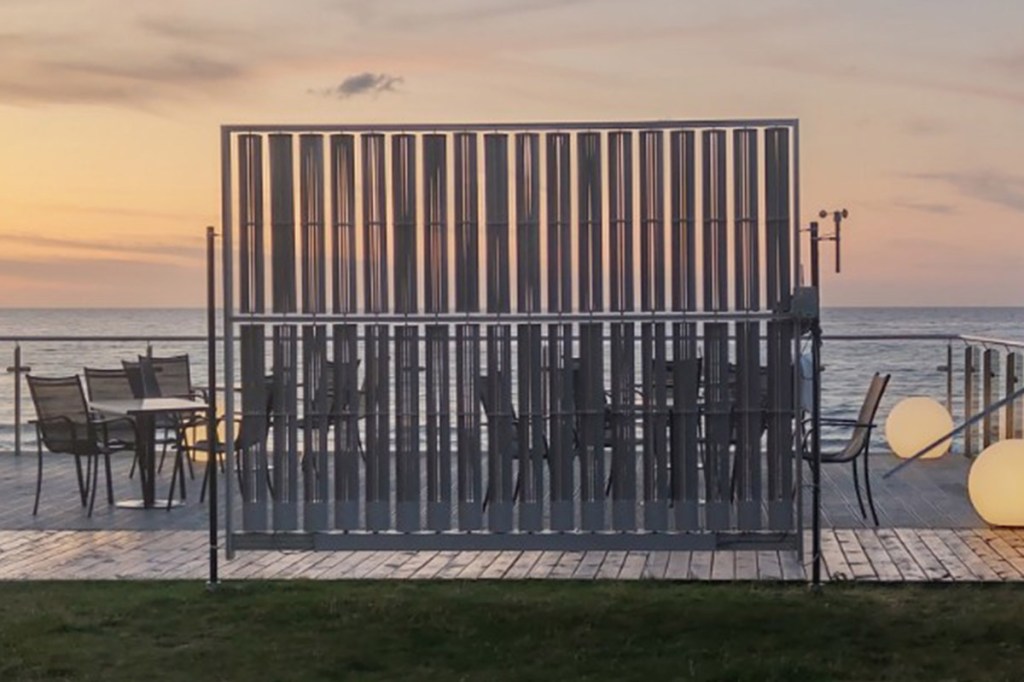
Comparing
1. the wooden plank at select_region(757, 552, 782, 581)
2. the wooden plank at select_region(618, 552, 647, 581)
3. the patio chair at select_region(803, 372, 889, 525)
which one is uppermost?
the patio chair at select_region(803, 372, 889, 525)

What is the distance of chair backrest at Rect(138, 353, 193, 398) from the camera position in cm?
915

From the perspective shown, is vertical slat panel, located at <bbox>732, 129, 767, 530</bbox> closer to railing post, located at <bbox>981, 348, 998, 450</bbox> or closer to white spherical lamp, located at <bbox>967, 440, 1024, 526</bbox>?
white spherical lamp, located at <bbox>967, 440, 1024, 526</bbox>

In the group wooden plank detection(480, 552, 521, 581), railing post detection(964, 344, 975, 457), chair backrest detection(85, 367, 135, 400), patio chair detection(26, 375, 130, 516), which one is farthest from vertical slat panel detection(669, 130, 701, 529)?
railing post detection(964, 344, 975, 457)

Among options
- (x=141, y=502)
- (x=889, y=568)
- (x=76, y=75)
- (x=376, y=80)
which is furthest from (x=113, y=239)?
(x=889, y=568)

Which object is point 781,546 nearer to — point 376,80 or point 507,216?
point 507,216

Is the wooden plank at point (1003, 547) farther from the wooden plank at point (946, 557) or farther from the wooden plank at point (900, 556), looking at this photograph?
the wooden plank at point (900, 556)

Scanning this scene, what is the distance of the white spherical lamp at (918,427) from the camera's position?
9532 mm

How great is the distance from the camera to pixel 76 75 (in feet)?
39.0

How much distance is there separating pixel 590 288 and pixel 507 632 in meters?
1.61

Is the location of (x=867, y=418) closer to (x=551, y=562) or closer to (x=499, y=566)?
(x=551, y=562)

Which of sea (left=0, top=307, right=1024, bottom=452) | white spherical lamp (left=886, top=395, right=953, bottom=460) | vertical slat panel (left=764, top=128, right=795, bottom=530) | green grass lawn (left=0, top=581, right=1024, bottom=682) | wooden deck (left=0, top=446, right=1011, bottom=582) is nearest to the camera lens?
green grass lawn (left=0, top=581, right=1024, bottom=682)

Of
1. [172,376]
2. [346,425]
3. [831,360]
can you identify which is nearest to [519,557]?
[346,425]

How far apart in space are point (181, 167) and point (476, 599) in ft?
29.8

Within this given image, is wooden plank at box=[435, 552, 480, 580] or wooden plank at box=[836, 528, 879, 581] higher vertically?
wooden plank at box=[836, 528, 879, 581]
